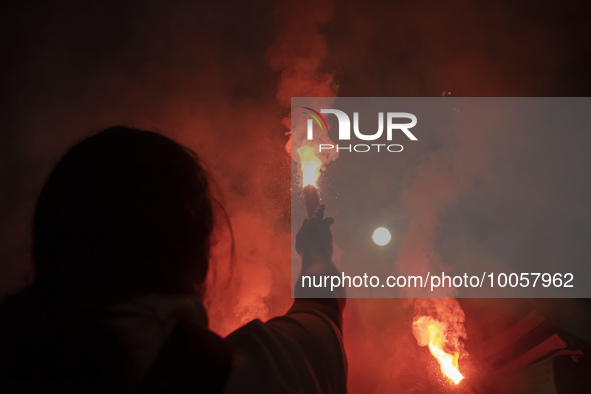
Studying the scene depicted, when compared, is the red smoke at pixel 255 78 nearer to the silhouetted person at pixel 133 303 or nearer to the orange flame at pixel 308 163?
the orange flame at pixel 308 163

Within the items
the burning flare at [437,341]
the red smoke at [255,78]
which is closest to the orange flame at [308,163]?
the red smoke at [255,78]

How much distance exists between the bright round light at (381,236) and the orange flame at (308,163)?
36.9 inches

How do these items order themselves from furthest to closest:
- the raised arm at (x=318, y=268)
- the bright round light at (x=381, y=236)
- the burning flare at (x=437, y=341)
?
the bright round light at (x=381, y=236) → the burning flare at (x=437, y=341) → the raised arm at (x=318, y=268)

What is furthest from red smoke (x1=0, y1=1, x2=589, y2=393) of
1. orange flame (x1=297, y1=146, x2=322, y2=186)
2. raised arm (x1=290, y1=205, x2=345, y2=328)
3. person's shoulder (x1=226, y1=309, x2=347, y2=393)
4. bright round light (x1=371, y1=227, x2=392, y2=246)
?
person's shoulder (x1=226, y1=309, x2=347, y2=393)

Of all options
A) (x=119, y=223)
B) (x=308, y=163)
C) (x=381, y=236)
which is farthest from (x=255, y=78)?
(x=119, y=223)

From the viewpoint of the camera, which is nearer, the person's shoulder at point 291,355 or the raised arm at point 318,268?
the person's shoulder at point 291,355

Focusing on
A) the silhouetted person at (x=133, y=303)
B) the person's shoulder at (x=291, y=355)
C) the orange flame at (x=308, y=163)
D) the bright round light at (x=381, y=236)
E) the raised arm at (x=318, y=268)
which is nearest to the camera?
the silhouetted person at (x=133, y=303)

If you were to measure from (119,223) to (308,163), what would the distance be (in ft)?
8.42

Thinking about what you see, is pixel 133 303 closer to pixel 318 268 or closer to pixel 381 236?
pixel 318 268

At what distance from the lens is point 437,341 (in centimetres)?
335

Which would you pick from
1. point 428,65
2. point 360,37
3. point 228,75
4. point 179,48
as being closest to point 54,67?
point 179,48

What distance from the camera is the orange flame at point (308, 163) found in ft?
11.1

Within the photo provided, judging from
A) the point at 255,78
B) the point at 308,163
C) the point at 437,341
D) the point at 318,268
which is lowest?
the point at 437,341

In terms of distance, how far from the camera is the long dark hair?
877 millimetres
